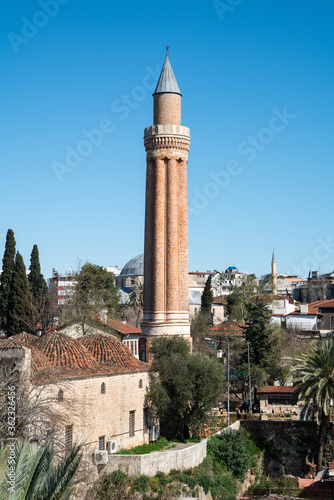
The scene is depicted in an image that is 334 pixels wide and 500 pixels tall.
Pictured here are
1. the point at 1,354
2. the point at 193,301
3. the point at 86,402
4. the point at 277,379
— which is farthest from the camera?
the point at 193,301

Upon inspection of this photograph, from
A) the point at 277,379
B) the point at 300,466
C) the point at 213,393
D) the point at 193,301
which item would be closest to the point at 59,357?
the point at 213,393

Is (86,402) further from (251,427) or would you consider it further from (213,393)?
(251,427)

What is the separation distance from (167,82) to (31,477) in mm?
35157

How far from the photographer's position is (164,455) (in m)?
30.2

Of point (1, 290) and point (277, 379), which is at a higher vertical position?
point (1, 290)

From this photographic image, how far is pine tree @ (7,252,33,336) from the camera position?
50156 mm

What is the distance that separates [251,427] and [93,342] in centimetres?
1213

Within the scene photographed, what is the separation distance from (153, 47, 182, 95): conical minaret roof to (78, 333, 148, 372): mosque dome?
1788 centimetres

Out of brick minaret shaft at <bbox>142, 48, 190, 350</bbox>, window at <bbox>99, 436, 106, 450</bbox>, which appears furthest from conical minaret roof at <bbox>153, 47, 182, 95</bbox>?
window at <bbox>99, 436, 106, 450</bbox>

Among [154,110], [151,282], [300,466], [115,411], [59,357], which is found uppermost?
[154,110]

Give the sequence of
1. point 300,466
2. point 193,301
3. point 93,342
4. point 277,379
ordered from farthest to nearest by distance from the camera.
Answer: point 193,301
point 277,379
point 300,466
point 93,342

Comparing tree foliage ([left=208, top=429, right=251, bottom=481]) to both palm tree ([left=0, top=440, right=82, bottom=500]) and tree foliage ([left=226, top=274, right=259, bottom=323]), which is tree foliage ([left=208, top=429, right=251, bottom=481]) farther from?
tree foliage ([left=226, top=274, right=259, bottom=323])

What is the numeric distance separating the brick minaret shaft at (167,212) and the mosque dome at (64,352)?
464 inches

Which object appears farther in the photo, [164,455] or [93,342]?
[93,342]
